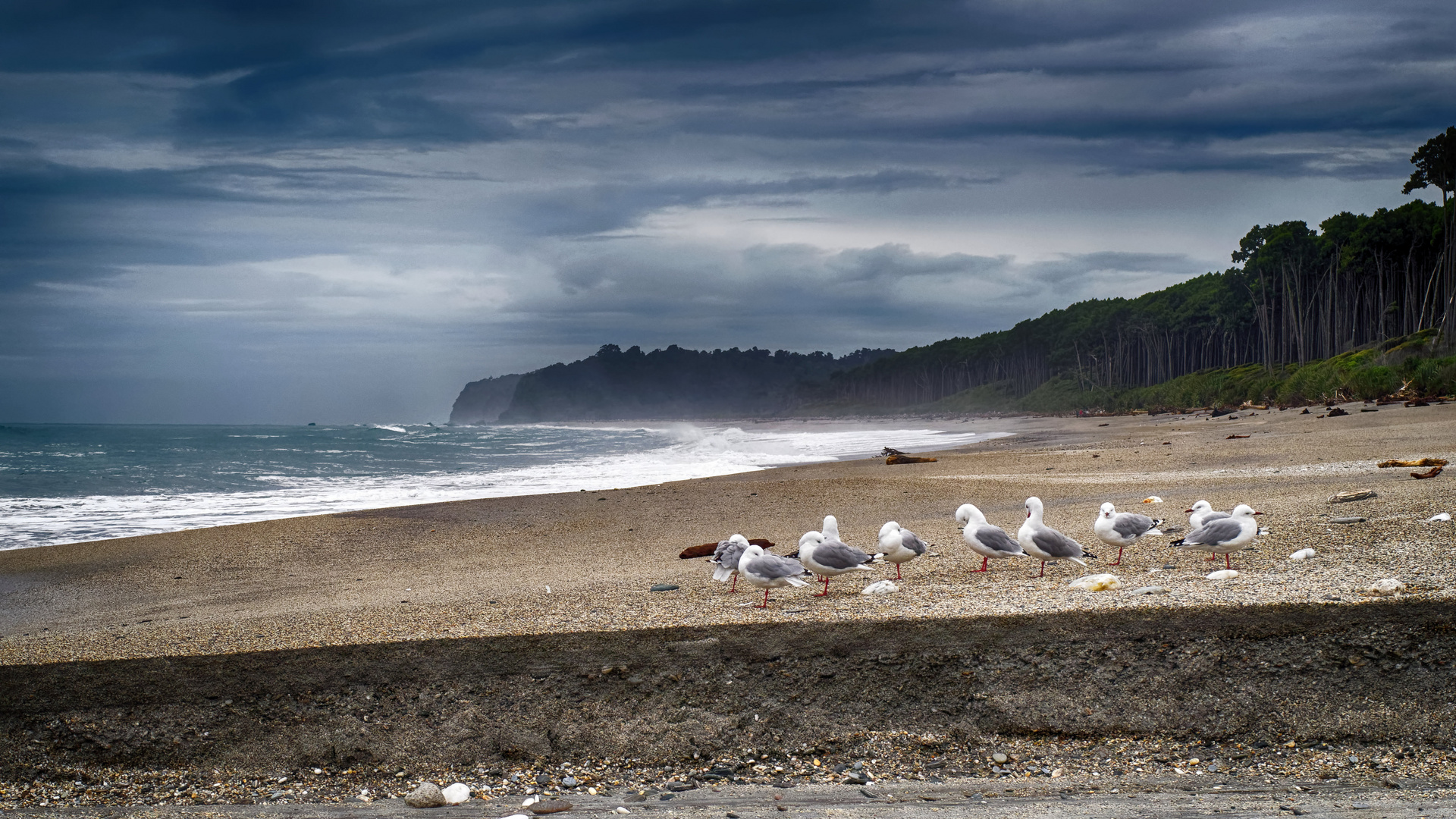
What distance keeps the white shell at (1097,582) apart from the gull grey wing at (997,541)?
112 centimetres

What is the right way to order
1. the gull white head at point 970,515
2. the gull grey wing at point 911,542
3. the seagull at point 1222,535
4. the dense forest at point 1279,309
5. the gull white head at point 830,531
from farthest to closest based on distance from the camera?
the dense forest at point 1279,309
the gull white head at point 970,515
the gull grey wing at point 911,542
the gull white head at point 830,531
the seagull at point 1222,535

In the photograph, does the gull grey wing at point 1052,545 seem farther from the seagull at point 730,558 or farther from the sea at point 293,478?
the sea at point 293,478

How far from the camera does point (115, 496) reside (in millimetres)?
21906

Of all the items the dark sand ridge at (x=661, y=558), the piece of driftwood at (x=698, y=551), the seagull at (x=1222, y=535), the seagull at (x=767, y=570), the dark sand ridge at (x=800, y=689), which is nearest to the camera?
the dark sand ridge at (x=800, y=689)

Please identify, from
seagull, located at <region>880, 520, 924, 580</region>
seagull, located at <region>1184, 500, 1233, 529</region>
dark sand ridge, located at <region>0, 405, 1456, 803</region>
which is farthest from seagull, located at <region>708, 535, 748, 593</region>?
seagull, located at <region>1184, 500, 1233, 529</region>

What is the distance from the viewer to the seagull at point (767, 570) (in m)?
6.73

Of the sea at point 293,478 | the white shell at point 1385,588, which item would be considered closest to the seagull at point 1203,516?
the white shell at point 1385,588

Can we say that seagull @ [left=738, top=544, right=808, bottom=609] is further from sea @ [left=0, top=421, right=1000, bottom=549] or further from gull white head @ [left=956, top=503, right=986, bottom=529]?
sea @ [left=0, top=421, right=1000, bottom=549]

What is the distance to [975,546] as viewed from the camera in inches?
300

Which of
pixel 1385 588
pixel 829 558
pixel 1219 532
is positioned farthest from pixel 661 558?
pixel 1385 588

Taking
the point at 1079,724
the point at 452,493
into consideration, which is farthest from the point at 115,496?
the point at 1079,724

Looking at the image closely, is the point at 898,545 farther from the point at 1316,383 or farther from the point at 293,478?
the point at 1316,383

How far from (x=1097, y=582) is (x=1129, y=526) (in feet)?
5.95

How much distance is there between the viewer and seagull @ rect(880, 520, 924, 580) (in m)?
7.55
